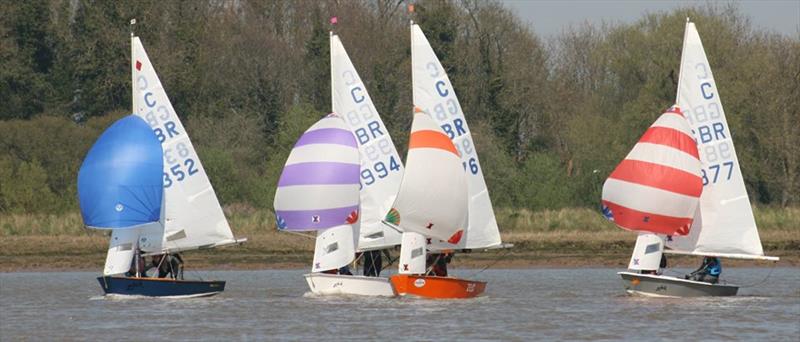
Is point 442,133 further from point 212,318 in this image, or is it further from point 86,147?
point 86,147

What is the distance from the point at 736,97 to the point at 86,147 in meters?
26.9

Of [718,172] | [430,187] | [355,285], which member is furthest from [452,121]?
[718,172]

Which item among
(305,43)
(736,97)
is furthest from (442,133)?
(305,43)

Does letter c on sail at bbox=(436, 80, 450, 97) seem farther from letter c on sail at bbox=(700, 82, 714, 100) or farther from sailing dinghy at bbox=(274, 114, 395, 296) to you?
letter c on sail at bbox=(700, 82, 714, 100)

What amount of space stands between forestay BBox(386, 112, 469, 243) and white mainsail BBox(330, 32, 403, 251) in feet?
7.05

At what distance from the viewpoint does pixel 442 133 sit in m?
40.0

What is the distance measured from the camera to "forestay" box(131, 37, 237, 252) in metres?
41.7

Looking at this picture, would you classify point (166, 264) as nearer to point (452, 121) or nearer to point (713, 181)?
point (452, 121)

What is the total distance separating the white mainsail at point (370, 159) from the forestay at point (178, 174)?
335cm

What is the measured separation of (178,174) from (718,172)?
1283 centimetres

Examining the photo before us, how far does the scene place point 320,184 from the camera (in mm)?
→ 40531

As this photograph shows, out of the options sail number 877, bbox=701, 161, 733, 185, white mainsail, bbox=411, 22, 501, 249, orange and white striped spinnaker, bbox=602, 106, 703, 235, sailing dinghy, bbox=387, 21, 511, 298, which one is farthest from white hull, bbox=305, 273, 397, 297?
sail number 877, bbox=701, 161, 733, 185

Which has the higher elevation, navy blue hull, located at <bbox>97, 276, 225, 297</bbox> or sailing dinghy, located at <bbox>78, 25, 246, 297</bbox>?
sailing dinghy, located at <bbox>78, 25, 246, 297</bbox>

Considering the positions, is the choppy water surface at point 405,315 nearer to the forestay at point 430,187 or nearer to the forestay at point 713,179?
the forestay at point 713,179
